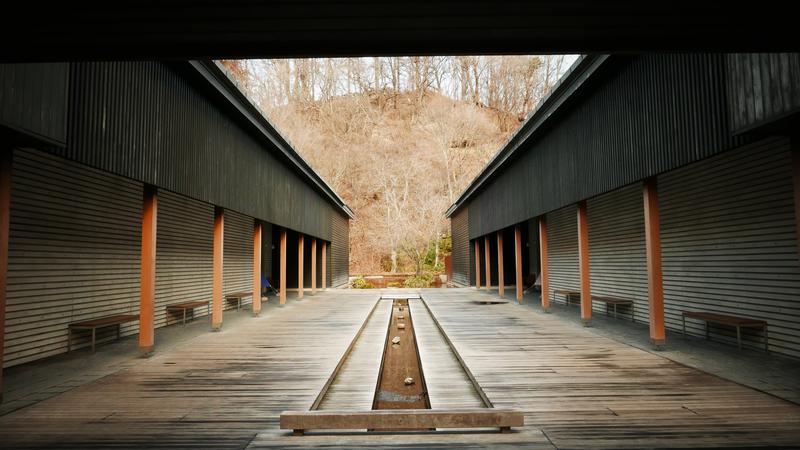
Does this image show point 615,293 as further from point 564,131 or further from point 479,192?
point 479,192

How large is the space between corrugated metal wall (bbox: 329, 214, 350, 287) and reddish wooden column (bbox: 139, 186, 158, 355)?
16618 millimetres

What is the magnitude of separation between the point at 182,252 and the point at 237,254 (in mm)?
3441

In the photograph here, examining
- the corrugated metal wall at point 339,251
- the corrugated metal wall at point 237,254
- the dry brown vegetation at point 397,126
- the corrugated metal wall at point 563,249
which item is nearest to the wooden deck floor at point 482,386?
the corrugated metal wall at point 237,254

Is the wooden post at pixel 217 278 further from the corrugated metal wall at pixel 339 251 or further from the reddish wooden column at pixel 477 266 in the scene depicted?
the corrugated metal wall at pixel 339 251

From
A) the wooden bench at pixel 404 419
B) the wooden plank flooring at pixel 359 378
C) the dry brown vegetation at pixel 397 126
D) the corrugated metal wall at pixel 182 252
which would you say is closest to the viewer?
the wooden bench at pixel 404 419

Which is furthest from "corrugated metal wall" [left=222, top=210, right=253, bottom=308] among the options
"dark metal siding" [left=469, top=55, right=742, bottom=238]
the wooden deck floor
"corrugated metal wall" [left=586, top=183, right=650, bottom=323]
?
"corrugated metal wall" [left=586, top=183, right=650, bottom=323]

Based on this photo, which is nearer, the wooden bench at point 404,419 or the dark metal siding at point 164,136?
the wooden bench at point 404,419

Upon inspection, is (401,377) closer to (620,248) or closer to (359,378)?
(359,378)

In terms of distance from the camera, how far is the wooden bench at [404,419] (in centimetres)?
A: 318

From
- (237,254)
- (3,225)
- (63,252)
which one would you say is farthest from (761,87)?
(237,254)

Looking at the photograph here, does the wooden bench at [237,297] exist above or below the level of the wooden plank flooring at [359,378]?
above

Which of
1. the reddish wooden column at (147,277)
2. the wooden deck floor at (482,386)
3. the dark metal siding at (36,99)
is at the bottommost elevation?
the wooden deck floor at (482,386)

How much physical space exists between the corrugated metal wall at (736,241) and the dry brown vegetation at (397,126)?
70.5 ft

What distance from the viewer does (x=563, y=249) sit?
13.8 meters
